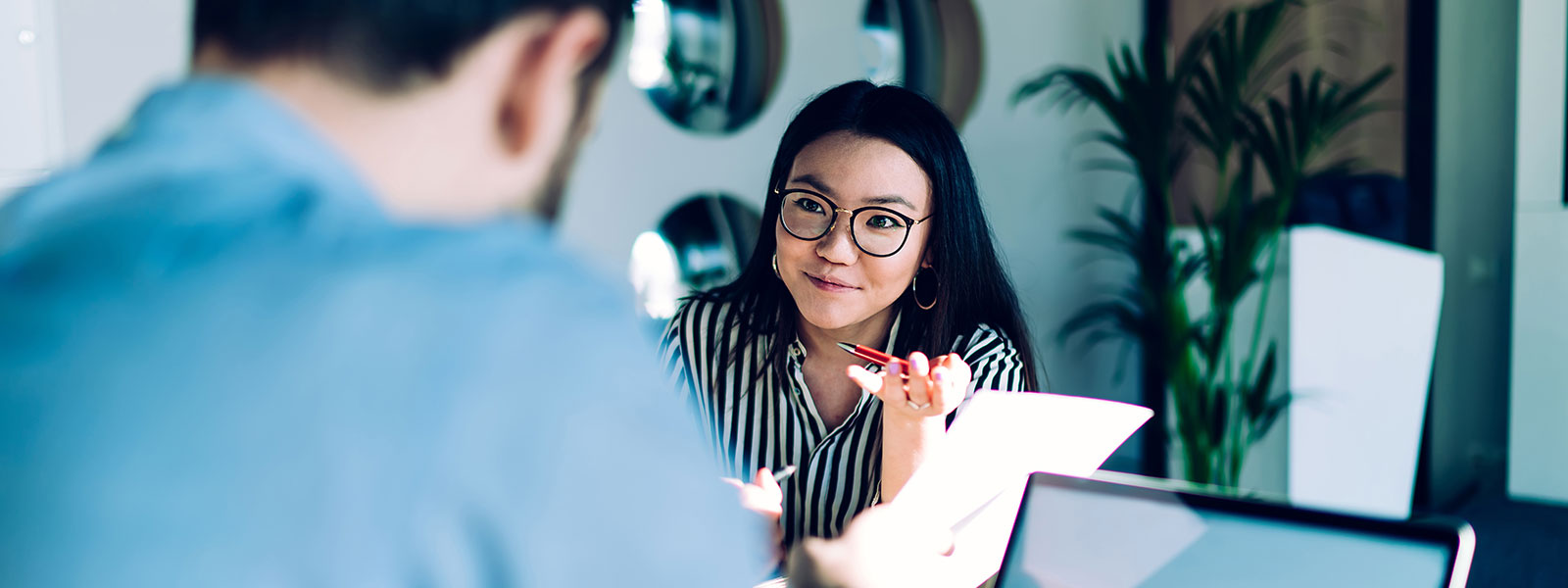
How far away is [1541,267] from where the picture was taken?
3189 mm

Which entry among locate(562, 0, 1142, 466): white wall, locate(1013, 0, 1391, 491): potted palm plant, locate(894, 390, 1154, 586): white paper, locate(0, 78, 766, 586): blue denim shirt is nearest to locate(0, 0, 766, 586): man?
locate(0, 78, 766, 586): blue denim shirt

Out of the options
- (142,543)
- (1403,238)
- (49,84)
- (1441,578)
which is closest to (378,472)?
(142,543)

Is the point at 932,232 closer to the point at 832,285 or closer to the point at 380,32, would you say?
the point at 832,285

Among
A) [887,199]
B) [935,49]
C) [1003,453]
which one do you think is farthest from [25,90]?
[935,49]

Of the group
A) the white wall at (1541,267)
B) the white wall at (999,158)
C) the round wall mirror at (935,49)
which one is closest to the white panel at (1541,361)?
the white wall at (1541,267)

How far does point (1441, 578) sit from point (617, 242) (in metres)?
1.95

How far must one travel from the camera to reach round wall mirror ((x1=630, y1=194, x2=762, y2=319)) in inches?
101

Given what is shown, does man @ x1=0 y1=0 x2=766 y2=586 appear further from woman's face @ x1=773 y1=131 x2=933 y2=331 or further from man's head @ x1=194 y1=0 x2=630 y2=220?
woman's face @ x1=773 y1=131 x2=933 y2=331

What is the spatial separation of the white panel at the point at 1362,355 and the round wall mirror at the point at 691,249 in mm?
1678

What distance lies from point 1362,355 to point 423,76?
3.27m

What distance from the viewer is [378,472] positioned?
0.98 ft

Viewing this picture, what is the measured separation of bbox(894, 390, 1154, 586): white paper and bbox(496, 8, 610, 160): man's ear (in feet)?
2.26

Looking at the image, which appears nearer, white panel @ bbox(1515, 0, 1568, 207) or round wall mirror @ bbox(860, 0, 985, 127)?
white panel @ bbox(1515, 0, 1568, 207)

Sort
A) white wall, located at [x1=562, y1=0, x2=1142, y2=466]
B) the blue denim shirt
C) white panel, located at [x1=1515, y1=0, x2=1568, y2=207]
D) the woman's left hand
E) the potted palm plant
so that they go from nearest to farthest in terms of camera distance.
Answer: the blue denim shirt < the woman's left hand < white wall, located at [x1=562, y1=0, x2=1142, y2=466] < the potted palm plant < white panel, located at [x1=1515, y1=0, x2=1568, y2=207]
